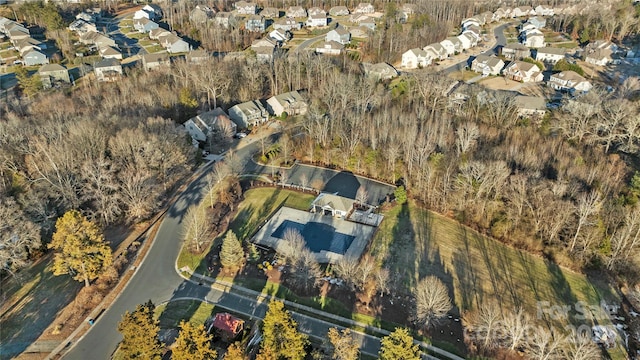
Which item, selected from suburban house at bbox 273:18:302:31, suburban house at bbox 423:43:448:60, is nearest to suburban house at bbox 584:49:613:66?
suburban house at bbox 423:43:448:60

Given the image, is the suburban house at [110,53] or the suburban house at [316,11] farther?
the suburban house at [316,11]

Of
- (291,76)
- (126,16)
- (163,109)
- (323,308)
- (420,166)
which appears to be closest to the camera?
(323,308)

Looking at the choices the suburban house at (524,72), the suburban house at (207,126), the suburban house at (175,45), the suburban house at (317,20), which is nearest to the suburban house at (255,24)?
the suburban house at (317,20)

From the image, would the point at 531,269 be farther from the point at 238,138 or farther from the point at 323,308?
the point at 238,138

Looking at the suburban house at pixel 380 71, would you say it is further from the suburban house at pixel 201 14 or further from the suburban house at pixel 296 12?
the suburban house at pixel 201 14

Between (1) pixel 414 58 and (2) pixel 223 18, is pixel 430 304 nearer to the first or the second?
(1) pixel 414 58

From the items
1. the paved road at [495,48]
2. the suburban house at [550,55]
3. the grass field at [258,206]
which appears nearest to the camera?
the grass field at [258,206]

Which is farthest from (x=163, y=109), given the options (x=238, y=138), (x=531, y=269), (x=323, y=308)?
(x=531, y=269)
